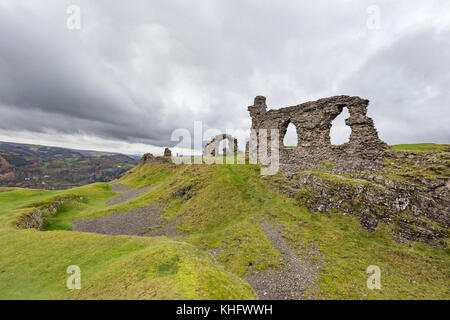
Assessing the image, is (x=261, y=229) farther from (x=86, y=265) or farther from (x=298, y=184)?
(x=86, y=265)

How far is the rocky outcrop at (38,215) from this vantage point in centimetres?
2293

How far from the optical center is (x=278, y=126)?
3366 centimetres

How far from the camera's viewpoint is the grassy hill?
30.4 ft

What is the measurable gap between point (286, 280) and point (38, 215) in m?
36.5

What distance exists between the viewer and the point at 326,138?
28.0 m

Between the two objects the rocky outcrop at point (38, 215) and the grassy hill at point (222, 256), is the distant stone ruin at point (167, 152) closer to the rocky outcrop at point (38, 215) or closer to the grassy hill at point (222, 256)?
the rocky outcrop at point (38, 215)

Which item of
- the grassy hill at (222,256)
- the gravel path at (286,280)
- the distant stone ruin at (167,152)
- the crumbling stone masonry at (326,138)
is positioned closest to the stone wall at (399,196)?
the grassy hill at (222,256)

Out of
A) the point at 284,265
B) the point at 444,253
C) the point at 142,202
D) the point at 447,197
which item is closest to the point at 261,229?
the point at 284,265

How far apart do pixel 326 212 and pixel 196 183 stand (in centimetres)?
2175

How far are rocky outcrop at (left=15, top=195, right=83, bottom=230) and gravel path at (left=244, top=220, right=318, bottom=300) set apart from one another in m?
29.5

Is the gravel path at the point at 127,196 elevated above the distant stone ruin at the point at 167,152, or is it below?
below

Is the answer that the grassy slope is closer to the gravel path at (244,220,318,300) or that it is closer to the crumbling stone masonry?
the gravel path at (244,220,318,300)

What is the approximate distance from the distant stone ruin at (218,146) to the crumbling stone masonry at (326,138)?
16.8 m

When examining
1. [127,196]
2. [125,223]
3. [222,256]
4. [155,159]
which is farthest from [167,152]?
[222,256]
